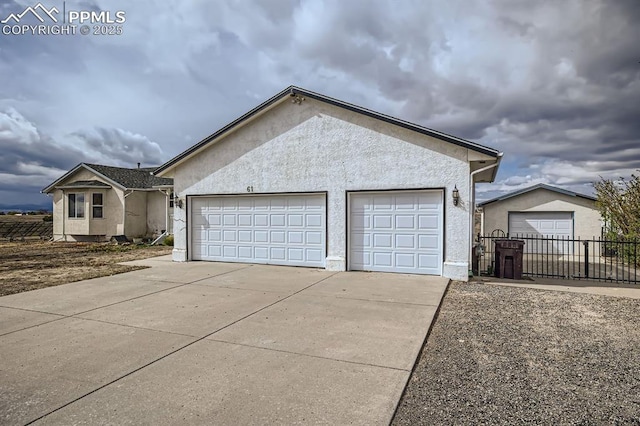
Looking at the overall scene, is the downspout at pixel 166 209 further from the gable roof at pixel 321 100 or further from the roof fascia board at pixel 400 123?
the roof fascia board at pixel 400 123

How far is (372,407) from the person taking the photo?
3.34 meters

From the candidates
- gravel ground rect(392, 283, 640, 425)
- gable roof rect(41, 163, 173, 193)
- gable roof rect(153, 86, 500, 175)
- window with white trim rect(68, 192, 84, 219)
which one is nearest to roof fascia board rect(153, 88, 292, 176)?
gable roof rect(153, 86, 500, 175)

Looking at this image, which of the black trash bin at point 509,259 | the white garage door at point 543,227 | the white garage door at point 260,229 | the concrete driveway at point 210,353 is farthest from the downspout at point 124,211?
the white garage door at point 543,227

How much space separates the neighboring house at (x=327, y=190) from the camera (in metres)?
9.70

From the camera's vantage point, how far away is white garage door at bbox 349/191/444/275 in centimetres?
992

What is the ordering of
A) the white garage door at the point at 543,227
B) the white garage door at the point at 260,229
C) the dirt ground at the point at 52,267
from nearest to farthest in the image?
1. the dirt ground at the point at 52,267
2. the white garage door at the point at 260,229
3. the white garage door at the point at 543,227

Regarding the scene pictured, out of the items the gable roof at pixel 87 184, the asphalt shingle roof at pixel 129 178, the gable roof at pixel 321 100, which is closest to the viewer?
the gable roof at pixel 321 100

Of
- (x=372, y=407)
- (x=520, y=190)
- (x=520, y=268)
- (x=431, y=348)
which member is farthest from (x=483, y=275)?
(x=520, y=190)

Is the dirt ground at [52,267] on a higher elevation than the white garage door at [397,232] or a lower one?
lower

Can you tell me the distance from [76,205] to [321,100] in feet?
61.5

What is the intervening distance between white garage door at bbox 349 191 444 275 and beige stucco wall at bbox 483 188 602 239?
11.8 meters

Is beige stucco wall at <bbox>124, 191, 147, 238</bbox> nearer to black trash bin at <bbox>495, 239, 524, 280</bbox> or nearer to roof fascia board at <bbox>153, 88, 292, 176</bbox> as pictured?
roof fascia board at <bbox>153, 88, 292, 176</bbox>

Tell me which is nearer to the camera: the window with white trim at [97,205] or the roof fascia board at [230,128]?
the roof fascia board at [230,128]
